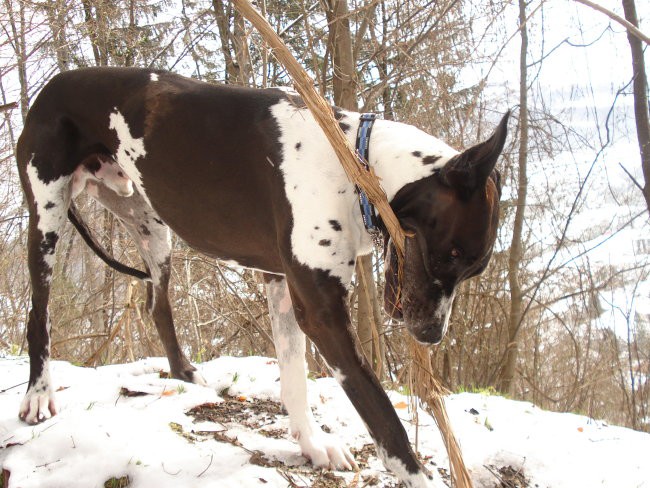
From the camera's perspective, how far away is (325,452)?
2729 mm

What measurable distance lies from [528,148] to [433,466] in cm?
538

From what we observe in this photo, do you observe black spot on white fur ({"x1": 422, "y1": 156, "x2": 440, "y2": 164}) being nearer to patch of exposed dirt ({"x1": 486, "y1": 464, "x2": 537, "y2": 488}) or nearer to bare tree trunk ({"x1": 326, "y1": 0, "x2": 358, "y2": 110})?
patch of exposed dirt ({"x1": 486, "y1": 464, "x2": 537, "y2": 488})

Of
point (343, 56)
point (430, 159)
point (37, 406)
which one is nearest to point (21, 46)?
point (343, 56)

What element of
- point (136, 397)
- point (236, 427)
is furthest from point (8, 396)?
point (236, 427)

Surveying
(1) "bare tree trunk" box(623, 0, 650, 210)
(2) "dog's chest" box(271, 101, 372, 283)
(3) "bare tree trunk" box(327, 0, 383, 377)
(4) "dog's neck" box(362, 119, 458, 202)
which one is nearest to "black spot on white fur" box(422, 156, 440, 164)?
(4) "dog's neck" box(362, 119, 458, 202)

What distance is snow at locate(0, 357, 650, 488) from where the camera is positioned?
253 centimetres

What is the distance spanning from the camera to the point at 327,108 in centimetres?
230

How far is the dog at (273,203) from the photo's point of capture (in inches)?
84.9

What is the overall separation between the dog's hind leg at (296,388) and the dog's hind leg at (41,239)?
1.24 meters

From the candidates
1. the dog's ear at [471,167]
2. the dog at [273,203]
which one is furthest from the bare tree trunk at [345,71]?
the dog's ear at [471,167]

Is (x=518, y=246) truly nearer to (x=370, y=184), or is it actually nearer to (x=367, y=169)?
(x=367, y=169)

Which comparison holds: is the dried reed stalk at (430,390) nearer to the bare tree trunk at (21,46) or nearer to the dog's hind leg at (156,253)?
the dog's hind leg at (156,253)

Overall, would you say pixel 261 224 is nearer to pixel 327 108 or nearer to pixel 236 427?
→ pixel 327 108

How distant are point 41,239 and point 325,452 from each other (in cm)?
193
